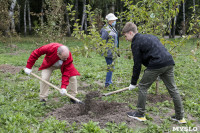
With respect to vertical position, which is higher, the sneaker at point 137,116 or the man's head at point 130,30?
the man's head at point 130,30

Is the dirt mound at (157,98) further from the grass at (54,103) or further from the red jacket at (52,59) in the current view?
the red jacket at (52,59)

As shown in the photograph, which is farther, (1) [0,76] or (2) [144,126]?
(1) [0,76]

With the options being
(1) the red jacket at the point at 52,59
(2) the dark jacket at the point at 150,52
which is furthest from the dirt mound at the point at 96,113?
(2) the dark jacket at the point at 150,52

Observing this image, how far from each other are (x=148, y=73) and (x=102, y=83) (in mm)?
3090

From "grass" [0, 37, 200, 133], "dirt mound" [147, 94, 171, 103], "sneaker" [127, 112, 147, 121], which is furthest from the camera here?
"dirt mound" [147, 94, 171, 103]

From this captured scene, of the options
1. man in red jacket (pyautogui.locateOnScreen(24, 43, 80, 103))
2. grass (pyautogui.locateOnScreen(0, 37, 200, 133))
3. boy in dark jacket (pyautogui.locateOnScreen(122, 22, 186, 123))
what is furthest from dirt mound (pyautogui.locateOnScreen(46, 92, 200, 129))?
man in red jacket (pyautogui.locateOnScreen(24, 43, 80, 103))

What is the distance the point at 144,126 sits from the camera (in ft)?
12.3

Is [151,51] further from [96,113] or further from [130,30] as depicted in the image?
[96,113]

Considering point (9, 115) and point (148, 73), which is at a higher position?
point (148, 73)

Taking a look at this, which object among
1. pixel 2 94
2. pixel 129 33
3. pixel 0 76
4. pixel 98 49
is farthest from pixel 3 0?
pixel 129 33

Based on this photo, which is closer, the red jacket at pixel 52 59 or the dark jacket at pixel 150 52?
the dark jacket at pixel 150 52

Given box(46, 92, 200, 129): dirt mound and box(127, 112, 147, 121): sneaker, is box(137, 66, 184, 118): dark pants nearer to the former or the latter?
box(127, 112, 147, 121): sneaker

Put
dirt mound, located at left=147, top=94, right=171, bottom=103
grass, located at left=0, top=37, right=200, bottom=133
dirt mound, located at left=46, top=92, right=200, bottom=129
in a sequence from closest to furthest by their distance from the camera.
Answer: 1. grass, located at left=0, top=37, right=200, bottom=133
2. dirt mound, located at left=46, top=92, right=200, bottom=129
3. dirt mound, located at left=147, top=94, right=171, bottom=103

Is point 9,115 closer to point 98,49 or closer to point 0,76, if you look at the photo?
point 98,49
